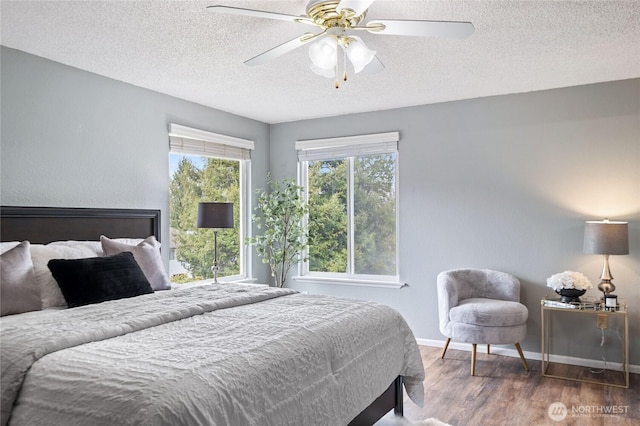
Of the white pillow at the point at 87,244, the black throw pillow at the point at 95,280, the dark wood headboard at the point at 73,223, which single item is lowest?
the black throw pillow at the point at 95,280

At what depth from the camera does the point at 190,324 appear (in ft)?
7.45

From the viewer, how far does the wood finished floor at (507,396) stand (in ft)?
9.73

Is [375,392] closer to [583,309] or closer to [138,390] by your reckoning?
[138,390]

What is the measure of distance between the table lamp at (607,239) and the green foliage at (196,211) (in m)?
3.57

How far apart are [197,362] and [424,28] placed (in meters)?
1.90

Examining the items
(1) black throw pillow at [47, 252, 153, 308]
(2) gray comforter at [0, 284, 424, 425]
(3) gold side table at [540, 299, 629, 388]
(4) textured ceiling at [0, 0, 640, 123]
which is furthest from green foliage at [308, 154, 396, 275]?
(1) black throw pillow at [47, 252, 153, 308]

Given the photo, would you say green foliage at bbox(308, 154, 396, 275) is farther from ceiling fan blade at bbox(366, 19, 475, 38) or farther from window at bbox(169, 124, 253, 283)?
ceiling fan blade at bbox(366, 19, 475, 38)

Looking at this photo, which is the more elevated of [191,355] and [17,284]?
[17,284]

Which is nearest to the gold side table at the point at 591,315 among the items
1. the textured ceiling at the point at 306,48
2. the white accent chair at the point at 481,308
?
the white accent chair at the point at 481,308

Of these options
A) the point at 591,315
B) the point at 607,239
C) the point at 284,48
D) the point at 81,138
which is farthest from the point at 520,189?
the point at 81,138

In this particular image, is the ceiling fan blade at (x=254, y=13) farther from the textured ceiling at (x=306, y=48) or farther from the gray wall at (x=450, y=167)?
the gray wall at (x=450, y=167)

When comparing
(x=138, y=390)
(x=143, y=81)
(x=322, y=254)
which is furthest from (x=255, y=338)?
(x=322, y=254)

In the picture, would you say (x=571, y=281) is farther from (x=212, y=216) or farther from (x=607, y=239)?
(x=212, y=216)

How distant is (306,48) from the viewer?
324cm
